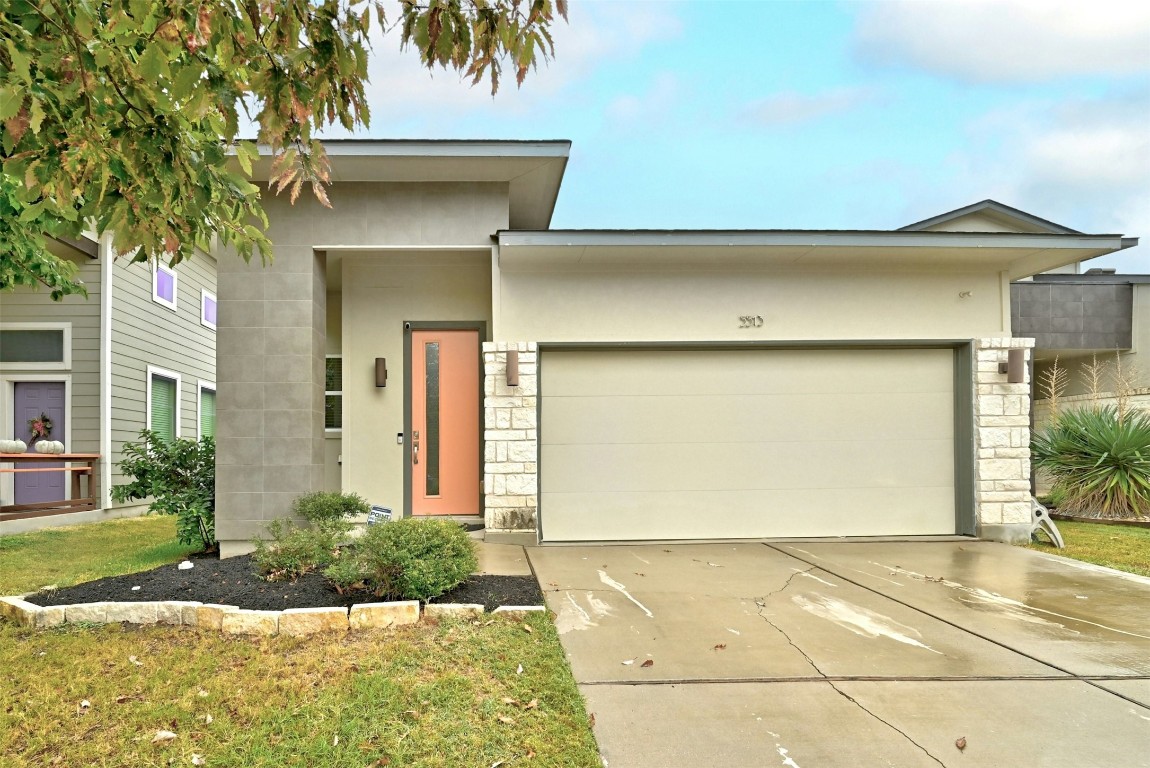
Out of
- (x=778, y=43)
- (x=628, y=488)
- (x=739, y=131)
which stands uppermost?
(x=739, y=131)

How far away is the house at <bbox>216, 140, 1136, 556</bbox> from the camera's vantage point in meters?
6.91

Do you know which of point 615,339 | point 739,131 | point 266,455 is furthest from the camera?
point 739,131

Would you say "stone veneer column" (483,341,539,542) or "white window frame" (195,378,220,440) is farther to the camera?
"white window frame" (195,378,220,440)

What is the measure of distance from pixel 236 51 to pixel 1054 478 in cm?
1134

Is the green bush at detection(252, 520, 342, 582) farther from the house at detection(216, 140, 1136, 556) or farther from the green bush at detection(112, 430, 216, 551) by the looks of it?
the green bush at detection(112, 430, 216, 551)

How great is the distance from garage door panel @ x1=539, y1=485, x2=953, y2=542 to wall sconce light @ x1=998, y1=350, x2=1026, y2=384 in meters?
1.39

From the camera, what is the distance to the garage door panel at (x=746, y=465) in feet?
24.2

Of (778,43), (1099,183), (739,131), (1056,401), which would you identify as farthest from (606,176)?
(1056,401)

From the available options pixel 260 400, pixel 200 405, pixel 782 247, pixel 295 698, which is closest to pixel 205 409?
pixel 200 405

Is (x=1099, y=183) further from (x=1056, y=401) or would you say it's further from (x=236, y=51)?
(x=236, y=51)

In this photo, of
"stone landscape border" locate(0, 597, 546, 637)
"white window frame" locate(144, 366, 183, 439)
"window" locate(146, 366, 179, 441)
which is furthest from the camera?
"window" locate(146, 366, 179, 441)

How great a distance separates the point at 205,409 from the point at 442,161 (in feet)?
35.6

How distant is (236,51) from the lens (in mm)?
2746

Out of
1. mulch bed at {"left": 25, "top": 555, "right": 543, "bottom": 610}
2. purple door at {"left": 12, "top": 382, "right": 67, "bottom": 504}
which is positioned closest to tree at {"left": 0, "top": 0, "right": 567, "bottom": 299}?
mulch bed at {"left": 25, "top": 555, "right": 543, "bottom": 610}
